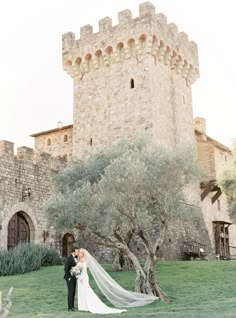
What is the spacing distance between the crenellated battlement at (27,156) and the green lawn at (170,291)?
6037 mm

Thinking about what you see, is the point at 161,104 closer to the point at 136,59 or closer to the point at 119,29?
the point at 136,59

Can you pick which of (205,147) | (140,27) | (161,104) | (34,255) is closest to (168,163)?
(34,255)

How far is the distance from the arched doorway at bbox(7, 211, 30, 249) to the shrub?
7.23ft

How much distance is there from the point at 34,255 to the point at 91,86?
1259 centimetres

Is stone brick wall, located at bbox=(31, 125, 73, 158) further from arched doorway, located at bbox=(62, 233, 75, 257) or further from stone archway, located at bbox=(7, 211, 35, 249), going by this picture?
stone archway, located at bbox=(7, 211, 35, 249)

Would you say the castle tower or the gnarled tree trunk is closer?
the gnarled tree trunk

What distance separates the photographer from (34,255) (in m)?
17.5

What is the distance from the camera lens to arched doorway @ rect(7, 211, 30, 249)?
803 inches

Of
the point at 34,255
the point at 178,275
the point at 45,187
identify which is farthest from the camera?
the point at 45,187

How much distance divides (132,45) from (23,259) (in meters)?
13.9

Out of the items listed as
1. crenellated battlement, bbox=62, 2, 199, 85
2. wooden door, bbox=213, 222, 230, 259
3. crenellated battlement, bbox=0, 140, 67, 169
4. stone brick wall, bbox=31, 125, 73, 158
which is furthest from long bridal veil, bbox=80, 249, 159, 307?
stone brick wall, bbox=31, 125, 73, 158

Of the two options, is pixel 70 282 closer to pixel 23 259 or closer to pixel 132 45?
pixel 23 259

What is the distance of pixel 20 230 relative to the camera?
20.9 metres

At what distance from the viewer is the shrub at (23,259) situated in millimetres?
16547
